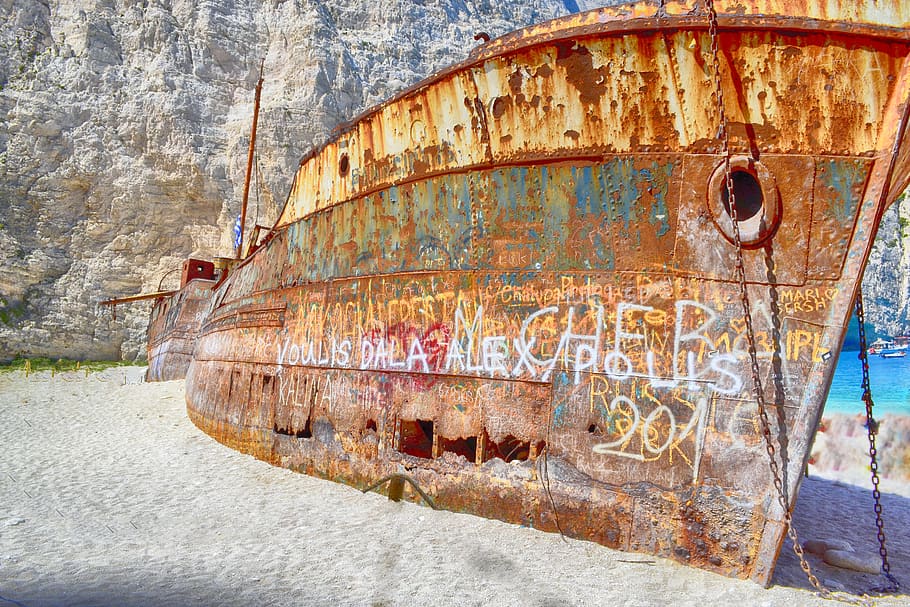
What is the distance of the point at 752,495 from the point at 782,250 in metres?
1.31

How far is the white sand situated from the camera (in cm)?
292

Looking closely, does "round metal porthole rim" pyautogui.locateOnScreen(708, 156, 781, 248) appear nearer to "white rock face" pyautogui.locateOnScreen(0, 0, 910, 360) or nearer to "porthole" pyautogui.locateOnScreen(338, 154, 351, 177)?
"porthole" pyautogui.locateOnScreen(338, 154, 351, 177)

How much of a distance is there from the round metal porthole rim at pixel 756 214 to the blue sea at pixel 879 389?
677 inches

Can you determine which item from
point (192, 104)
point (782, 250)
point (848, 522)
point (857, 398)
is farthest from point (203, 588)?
point (857, 398)

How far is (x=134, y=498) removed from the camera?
473 centimetres

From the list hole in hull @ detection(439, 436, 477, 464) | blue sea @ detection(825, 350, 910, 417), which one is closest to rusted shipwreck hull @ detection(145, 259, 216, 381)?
hole in hull @ detection(439, 436, 477, 464)

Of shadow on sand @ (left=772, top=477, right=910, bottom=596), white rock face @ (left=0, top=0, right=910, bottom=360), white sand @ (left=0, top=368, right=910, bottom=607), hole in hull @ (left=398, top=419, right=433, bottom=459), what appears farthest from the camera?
white rock face @ (left=0, top=0, right=910, bottom=360)

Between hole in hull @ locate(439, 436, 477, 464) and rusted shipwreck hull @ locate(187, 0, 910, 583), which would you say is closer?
rusted shipwreck hull @ locate(187, 0, 910, 583)

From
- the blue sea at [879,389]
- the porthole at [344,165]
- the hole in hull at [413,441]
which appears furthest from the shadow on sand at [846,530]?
the blue sea at [879,389]

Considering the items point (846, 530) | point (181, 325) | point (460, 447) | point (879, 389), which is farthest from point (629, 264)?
point (879, 389)

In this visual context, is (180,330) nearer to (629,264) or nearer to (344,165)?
(344,165)

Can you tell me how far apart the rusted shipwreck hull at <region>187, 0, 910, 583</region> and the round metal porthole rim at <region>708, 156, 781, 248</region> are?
12 millimetres

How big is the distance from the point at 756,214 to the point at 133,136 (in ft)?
81.9

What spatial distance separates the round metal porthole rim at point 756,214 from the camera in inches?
126
